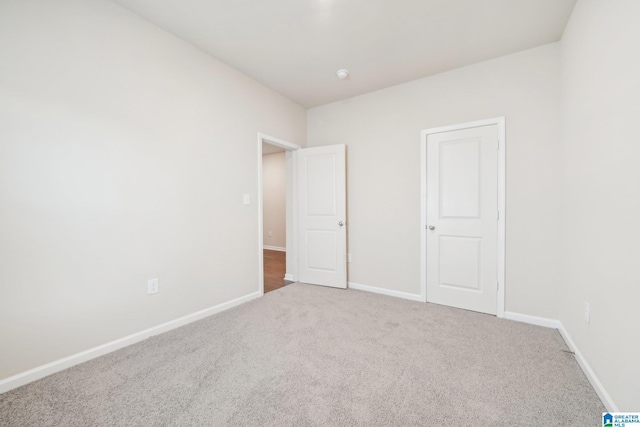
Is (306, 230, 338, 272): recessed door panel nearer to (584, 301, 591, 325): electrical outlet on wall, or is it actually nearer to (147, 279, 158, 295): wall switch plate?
(147, 279, 158, 295): wall switch plate

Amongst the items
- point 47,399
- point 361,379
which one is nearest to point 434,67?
point 361,379

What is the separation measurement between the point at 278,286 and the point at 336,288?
0.84m

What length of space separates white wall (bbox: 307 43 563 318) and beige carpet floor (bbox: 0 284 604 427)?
0.62 metres

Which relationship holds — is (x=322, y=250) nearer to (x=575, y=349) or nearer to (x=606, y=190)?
(x=575, y=349)

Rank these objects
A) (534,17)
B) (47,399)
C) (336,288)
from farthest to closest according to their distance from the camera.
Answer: (336,288)
(534,17)
(47,399)

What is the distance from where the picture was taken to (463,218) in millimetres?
2805

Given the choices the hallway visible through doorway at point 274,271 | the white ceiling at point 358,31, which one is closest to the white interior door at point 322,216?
the hallway visible through doorway at point 274,271

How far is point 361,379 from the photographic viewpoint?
5.33 feet

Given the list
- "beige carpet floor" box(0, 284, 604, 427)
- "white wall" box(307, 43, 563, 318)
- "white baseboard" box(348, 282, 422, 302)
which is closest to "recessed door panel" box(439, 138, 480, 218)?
"white wall" box(307, 43, 563, 318)

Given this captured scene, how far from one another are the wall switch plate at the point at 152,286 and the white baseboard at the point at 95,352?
1.01ft

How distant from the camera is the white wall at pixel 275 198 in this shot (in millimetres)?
6672

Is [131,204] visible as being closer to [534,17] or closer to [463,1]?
[463,1]

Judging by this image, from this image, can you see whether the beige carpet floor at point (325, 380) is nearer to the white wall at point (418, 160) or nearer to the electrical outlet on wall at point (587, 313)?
the electrical outlet on wall at point (587, 313)

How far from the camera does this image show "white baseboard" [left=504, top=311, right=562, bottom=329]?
2371 millimetres
